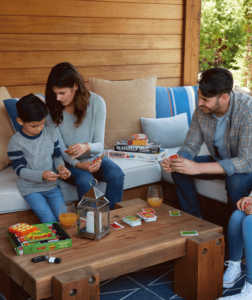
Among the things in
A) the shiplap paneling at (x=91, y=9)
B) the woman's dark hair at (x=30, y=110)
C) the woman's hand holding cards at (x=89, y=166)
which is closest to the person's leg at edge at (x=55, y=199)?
the woman's hand holding cards at (x=89, y=166)

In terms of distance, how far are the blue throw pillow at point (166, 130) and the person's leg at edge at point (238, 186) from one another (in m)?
0.96

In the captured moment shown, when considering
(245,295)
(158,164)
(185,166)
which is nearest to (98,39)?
(158,164)

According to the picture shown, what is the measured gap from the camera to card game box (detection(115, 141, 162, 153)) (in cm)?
279

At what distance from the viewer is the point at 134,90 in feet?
10.2

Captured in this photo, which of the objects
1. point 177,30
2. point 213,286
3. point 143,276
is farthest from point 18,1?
point 213,286

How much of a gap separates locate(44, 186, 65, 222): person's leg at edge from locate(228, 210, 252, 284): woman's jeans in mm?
974

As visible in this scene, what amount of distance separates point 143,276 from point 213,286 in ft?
1.35

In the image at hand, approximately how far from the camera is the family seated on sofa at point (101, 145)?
209 cm

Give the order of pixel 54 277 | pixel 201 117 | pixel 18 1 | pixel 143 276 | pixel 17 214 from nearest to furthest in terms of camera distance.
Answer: pixel 54 277 < pixel 143 276 < pixel 17 214 < pixel 201 117 < pixel 18 1

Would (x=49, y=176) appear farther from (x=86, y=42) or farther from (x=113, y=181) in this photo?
(x=86, y=42)

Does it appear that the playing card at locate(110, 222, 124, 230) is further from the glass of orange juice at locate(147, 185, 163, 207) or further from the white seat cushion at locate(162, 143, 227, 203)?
the white seat cushion at locate(162, 143, 227, 203)

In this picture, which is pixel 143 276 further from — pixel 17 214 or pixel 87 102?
pixel 87 102

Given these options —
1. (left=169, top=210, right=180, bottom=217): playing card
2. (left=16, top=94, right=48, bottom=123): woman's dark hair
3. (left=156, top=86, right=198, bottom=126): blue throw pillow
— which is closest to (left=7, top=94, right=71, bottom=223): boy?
(left=16, top=94, right=48, bottom=123): woman's dark hair

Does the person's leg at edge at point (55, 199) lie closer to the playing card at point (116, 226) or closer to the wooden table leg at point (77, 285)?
the playing card at point (116, 226)
